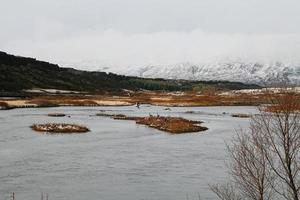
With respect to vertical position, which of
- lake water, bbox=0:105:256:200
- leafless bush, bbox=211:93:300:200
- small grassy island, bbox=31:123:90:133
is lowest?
lake water, bbox=0:105:256:200

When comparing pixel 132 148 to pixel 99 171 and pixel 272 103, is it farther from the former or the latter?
pixel 272 103

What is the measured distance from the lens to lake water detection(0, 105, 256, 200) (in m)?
30.0

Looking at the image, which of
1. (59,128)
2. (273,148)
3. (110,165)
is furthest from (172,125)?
(273,148)

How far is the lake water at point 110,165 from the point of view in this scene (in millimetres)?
30047

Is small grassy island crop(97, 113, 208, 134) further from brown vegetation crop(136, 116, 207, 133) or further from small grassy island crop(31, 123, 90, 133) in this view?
small grassy island crop(31, 123, 90, 133)

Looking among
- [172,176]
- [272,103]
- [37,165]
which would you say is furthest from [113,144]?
[272,103]

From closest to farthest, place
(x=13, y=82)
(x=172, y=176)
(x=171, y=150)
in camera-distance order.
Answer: (x=172, y=176) → (x=171, y=150) → (x=13, y=82)

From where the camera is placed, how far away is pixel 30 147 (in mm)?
46688

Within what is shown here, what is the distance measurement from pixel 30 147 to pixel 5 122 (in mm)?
26243

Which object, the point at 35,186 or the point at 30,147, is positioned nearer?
the point at 35,186

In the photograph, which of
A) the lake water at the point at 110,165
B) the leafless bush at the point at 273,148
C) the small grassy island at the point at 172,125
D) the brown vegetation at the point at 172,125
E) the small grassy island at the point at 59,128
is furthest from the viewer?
the brown vegetation at the point at 172,125

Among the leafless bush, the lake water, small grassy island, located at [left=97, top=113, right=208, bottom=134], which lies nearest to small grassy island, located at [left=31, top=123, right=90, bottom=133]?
the lake water

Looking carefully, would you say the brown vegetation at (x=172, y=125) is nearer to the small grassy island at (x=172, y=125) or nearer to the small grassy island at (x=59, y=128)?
the small grassy island at (x=172, y=125)

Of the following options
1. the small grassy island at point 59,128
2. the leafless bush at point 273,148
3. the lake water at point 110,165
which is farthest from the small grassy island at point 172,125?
the leafless bush at point 273,148
